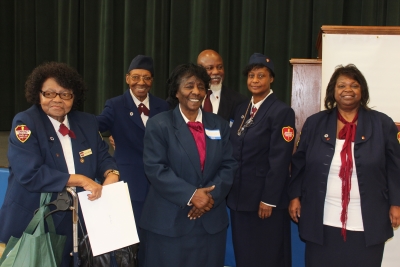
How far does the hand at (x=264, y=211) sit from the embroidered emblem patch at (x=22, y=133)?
4.38 ft

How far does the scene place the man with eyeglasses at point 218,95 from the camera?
296 cm

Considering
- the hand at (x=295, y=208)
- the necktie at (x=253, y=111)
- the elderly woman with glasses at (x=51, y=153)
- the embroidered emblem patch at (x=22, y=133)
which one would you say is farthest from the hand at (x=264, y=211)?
the embroidered emblem patch at (x=22, y=133)

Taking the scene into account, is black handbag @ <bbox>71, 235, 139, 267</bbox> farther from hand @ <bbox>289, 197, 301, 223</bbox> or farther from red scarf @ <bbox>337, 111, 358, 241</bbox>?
red scarf @ <bbox>337, 111, 358, 241</bbox>

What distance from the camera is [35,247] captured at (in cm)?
170

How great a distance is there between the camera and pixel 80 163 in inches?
78.0

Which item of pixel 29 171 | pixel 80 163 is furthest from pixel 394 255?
pixel 29 171

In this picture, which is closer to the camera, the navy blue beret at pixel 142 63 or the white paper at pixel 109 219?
the white paper at pixel 109 219

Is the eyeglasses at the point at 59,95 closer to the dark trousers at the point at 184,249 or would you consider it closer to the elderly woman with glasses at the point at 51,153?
the elderly woman with glasses at the point at 51,153

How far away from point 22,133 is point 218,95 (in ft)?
5.07

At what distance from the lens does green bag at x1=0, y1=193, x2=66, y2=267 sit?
1.70 metres

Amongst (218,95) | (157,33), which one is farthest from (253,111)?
(157,33)

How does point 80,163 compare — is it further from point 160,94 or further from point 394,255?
point 160,94

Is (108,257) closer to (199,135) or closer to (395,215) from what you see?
(199,135)

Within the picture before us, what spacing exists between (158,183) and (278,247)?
0.96 m
